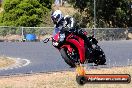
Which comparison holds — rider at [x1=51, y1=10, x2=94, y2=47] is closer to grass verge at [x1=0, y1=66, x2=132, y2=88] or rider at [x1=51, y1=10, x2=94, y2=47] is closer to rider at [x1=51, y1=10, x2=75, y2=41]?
rider at [x1=51, y1=10, x2=75, y2=41]

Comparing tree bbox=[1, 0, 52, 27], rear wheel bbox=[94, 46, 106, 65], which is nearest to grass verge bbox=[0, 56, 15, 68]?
tree bbox=[1, 0, 52, 27]

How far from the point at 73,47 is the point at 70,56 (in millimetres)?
137

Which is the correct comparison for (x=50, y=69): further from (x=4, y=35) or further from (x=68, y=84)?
(x=4, y=35)

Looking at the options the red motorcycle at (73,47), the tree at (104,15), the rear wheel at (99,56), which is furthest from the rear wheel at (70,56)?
the tree at (104,15)


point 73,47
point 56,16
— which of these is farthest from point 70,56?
point 56,16

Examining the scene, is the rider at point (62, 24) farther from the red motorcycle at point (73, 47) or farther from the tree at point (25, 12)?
the tree at point (25, 12)

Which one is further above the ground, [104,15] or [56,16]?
[56,16]

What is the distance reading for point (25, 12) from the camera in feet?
256

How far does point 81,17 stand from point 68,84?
176 feet

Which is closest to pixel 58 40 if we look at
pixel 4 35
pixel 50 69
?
pixel 50 69

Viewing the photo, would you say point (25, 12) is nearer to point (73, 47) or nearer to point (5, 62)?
point (5, 62)

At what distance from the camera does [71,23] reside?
6.06 metres

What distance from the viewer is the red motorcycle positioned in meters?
5.95

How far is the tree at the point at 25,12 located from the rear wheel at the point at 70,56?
71.6 m
